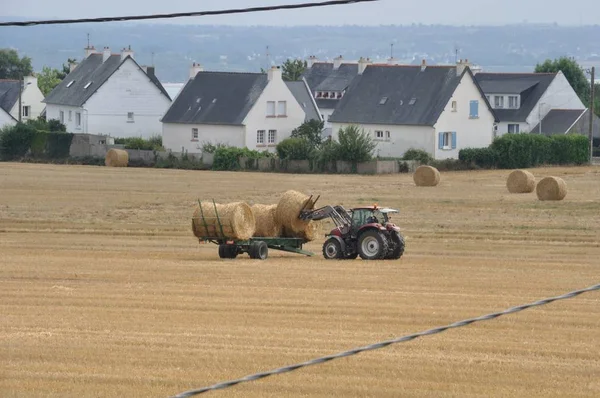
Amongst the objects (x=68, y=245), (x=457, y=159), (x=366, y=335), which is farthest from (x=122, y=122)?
(x=366, y=335)

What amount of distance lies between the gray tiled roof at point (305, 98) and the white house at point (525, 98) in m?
14.4

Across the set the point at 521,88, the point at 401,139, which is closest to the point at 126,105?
the point at 401,139

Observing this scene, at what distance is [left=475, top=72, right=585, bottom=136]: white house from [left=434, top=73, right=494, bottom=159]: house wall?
1479 centimetres

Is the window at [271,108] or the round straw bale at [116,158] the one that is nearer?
the round straw bale at [116,158]

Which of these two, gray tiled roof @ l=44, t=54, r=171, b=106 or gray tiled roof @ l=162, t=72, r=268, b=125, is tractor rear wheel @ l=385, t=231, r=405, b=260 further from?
gray tiled roof @ l=44, t=54, r=171, b=106

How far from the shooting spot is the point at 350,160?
76125 millimetres

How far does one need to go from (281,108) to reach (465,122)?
41.4 feet

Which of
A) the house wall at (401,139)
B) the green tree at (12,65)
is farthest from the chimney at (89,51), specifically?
the green tree at (12,65)

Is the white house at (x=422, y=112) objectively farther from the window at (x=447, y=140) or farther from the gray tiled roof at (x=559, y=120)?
the gray tiled roof at (x=559, y=120)

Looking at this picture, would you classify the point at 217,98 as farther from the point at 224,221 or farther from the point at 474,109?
the point at 224,221

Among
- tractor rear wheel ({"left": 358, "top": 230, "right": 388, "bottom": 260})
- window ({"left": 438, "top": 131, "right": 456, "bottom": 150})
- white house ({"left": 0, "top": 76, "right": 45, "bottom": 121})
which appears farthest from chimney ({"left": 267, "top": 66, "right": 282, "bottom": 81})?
tractor rear wheel ({"left": 358, "top": 230, "right": 388, "bottom": 260})

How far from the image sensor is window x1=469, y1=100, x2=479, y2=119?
284 feet

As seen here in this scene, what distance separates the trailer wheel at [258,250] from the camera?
31.2 metres

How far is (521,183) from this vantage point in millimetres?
57969
